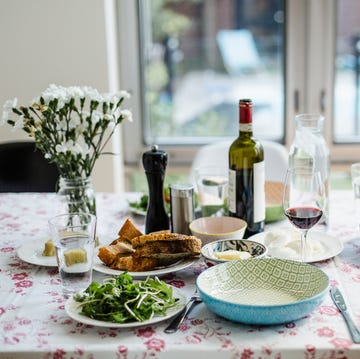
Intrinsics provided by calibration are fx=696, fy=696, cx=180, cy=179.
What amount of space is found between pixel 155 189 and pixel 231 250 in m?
0.28

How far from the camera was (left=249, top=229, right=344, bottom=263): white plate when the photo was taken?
61.3 inches

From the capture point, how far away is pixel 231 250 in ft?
4.96

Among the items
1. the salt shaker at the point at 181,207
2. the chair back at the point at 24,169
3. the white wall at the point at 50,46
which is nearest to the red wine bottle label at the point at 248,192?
the salt shaker at the point at 181,207

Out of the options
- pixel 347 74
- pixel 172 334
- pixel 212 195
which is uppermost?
pixel 347 74

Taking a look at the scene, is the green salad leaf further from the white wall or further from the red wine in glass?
the white wall

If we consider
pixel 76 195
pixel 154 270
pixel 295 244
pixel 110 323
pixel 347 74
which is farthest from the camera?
pixel 347 74

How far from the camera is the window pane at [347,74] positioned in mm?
3057

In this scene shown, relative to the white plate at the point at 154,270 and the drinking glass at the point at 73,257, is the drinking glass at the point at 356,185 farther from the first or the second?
the drinking glass at the point at 73,257

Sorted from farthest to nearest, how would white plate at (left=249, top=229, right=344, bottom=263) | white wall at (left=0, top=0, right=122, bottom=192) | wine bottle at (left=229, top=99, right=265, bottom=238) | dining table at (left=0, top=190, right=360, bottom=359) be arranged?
1. white wall at (left=0, top=0, right=122, bottom=192)
2. wine bottle at (left=229, top=99, right=265, bottom=238)
3. white plate at (left=249, top=229, right=344, bottom=263)
4. dining table at (left=0, top=190, right=360, bottom=359)

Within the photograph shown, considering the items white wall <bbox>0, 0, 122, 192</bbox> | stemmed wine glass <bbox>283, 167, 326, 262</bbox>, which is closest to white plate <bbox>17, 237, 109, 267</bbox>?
stemmed wine glass <bbox>283, 167, 326, 262</bbox>

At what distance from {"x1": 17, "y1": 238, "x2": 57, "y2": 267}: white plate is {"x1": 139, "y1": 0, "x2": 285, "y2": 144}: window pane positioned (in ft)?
5.37

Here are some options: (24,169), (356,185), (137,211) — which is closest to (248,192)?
(356,185)

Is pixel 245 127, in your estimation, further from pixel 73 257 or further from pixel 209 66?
pixel 209 66

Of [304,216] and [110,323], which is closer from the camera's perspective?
[110,323]
